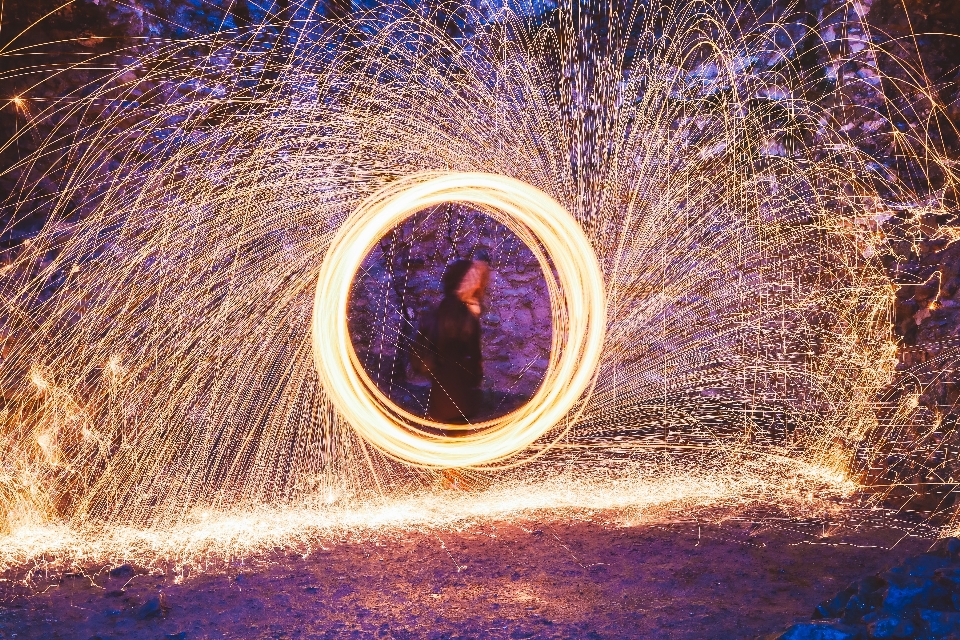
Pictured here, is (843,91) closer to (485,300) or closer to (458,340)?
(458,340)

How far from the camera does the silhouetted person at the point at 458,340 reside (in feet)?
18.5

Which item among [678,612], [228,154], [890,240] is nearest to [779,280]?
[890,240]

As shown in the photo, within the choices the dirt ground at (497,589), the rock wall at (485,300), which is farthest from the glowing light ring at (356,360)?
the rock wall at (485,300)

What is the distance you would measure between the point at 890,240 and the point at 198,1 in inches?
269

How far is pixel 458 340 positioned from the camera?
5.66m

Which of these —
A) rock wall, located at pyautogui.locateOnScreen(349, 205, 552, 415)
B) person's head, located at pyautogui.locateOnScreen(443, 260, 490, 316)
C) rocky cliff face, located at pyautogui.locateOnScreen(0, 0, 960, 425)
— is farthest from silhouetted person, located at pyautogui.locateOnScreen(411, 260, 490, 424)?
rocky cliff face, located at pyautogui.locateOnScreen(0, 0, 960, 425)

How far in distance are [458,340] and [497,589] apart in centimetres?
238

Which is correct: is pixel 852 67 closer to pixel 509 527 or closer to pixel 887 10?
pixel 887 10

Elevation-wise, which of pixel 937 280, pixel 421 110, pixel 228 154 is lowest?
pixel 937 280

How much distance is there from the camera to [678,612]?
3.32 meters

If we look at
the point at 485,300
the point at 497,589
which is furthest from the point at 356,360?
the point at 485,300

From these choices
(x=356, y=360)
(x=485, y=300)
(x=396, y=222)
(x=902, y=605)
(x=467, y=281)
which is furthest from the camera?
(x=485, y=300)

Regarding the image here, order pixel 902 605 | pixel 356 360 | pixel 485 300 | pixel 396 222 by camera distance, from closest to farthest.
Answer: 1. pixel 902 605
2. pixel 356 360
3. pixel 396 222
4. pixel 485 300

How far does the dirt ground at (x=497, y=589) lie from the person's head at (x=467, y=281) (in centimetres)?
195
